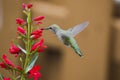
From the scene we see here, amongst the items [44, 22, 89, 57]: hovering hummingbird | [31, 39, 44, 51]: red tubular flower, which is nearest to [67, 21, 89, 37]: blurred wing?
[44, 22, 89, 57]: hovering hummingbird

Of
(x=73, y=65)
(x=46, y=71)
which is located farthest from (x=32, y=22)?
(x=73, y=65)

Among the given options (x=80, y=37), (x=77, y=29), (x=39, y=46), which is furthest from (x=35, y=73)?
(x=80, y=37)

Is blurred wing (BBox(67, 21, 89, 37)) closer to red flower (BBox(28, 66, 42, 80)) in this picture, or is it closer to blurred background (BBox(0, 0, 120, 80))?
red flower (BBox(28, 66, 42, 80))

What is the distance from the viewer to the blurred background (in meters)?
5.97

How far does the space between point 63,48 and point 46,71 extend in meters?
0.40

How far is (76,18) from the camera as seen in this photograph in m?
6.70

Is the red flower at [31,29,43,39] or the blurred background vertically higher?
the red flower at [31,29,43,39]

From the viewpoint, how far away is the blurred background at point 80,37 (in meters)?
5.97

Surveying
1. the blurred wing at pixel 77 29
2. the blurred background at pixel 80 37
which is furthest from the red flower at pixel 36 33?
the blurred background at pixel 80 37

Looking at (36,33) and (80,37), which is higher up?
(36,33)

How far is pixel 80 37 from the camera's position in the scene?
675 centimetres

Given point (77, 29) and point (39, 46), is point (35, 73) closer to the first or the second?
point (39, 46)

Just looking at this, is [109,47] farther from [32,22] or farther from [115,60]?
[32,22]

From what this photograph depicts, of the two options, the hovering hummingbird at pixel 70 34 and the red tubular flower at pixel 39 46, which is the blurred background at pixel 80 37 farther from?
the red tubular flower at pixel 39 46
